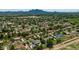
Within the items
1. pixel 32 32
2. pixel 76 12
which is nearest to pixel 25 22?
pixel 32 32

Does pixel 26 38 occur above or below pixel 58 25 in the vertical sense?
below

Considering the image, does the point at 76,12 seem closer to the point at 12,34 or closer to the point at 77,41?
the point at 77,41
